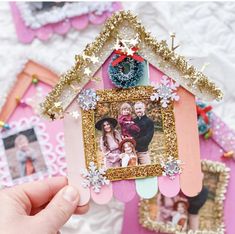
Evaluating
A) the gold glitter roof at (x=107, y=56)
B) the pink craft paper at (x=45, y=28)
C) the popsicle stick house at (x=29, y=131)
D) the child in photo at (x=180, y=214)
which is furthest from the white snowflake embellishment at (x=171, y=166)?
the pink craft paper at (x=45, y=28)

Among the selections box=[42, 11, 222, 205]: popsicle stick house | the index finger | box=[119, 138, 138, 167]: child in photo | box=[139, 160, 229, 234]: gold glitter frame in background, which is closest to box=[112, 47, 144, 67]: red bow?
box=[42, 11, 222, 205]: popsicle stick house

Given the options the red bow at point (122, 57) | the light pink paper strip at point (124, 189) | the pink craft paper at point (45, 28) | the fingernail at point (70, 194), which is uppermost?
the pink craft paper at point (45, 28)

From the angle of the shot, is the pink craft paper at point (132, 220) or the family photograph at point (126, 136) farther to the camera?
the pink craft paper at point (132, 220)

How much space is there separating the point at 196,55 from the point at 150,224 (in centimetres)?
38

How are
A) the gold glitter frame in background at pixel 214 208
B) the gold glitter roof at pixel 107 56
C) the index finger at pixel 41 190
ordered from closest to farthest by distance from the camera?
the gold glitter roof at pixel 107 56 < the index finger at pixel 41 190 < the gold glitter frame in background at pixel 214 208

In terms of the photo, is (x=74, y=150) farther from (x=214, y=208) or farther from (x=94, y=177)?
(x=214, y=208)

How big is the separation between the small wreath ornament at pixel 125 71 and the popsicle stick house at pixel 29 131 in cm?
37

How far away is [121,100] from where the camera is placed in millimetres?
762

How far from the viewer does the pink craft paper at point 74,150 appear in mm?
769

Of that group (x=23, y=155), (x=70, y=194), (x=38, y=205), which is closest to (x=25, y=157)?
(x=23, y=155)

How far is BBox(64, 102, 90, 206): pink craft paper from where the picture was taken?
30.3 inches

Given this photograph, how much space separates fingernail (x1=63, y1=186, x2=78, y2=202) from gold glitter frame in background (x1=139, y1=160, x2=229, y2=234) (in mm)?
263

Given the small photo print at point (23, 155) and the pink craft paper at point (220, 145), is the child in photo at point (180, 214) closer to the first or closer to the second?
the pink craft paper at point (220, 145)

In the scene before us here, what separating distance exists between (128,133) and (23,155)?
1.28 feet
